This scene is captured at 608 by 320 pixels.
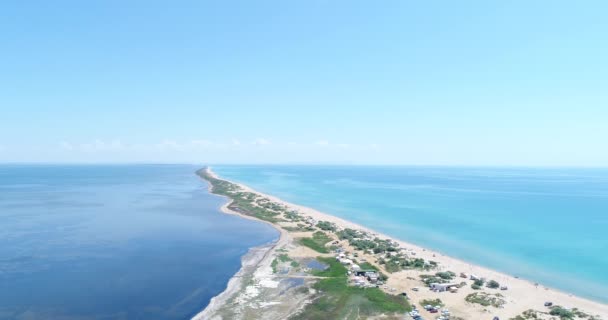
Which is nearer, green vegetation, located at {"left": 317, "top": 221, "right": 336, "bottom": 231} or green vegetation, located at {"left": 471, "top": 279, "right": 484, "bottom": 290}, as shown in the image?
green vegetation, located at {"left": 471, "top": 279, "right": 484, "bottom": 290}

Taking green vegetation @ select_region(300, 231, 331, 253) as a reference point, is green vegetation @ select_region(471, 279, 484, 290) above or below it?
Answer: above

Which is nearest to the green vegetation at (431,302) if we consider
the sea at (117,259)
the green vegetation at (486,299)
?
the green vegetation at (486,299)

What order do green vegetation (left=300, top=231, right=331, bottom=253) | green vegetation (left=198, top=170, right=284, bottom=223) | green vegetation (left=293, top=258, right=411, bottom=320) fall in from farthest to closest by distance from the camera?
green vegetation (left=198, top=170, right=284, bottom=223)
green vegetation (left=300, top=231, right=331, bottom=253)
green vegetation (left=293, top=258, right=411, bottom=320)

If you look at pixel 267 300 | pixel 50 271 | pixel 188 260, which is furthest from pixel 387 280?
pixel 50 271

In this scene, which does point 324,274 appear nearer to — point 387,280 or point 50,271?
point 387,280

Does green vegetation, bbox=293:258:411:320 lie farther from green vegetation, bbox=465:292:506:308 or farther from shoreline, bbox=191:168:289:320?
shoreline, bbox=191:168:289:320

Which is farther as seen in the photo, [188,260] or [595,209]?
[595,209]

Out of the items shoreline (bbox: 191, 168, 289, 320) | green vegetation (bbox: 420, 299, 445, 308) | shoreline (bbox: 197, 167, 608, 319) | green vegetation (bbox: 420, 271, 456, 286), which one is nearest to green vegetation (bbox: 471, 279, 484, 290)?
green vegetation (bbox: 420, 271, 456, 286)

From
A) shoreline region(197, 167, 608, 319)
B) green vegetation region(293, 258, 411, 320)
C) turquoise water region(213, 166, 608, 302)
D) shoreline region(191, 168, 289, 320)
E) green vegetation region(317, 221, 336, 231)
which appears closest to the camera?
green vegetation region(293, 258, 411, 320)
